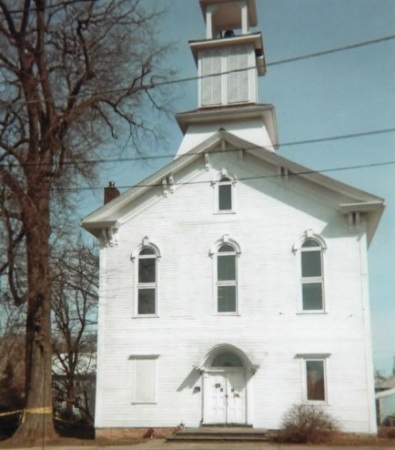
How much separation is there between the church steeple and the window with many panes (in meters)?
12.6

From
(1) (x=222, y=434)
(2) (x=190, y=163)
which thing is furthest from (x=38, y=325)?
(2) (x=190, y=163)

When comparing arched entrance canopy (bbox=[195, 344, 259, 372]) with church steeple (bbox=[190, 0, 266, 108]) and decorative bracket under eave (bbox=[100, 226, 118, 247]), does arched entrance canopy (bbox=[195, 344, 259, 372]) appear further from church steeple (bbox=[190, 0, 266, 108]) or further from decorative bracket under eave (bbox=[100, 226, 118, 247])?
church steeple (bbox=[190, 0, 266, 108])

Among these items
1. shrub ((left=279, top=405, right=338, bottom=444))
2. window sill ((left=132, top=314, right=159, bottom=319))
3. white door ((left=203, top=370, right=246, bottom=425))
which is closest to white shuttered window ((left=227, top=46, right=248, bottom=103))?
window sill ((left=132, top=314, right=159, bottom=319))

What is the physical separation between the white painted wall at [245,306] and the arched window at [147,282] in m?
0.30

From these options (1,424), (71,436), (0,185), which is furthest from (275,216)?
(1,424)

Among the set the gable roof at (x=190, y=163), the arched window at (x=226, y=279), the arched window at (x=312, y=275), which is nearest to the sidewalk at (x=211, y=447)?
the arched window at (x=226, y=279)

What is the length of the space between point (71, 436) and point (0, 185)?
9.80 metres

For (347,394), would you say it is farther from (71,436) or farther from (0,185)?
(0,185)

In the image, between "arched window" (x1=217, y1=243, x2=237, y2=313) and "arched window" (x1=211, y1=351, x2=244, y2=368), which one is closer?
"arched window" (x1=211, y1=351, x2=244, y2=368)

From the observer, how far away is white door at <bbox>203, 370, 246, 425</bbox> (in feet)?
76.8

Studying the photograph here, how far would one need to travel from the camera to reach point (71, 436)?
85.2 feet

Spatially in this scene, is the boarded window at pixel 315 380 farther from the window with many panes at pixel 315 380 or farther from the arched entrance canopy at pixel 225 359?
the arched entrance canopy at pixel 225 359

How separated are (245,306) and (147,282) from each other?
3.71 m

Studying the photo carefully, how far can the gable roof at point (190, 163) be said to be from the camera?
2406 centimetres
